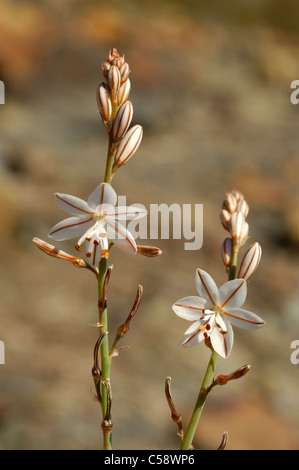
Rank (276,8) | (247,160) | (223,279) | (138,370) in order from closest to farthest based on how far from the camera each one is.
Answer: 1. (138,370)
2. (223,279)
3. (247,160)
4. (276,8)

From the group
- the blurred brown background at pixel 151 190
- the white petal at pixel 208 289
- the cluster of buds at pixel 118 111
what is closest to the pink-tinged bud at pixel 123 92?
the cluster of buds at pixel 118 111

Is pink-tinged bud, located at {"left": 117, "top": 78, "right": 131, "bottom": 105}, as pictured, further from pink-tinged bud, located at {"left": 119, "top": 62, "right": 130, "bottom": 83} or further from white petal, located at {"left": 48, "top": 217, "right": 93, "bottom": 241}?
white petal, located at {"left": 48, "top": 217, "right": 93, "bottom": 241}

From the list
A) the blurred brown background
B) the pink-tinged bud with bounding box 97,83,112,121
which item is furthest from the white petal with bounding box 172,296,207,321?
the blurred brown background

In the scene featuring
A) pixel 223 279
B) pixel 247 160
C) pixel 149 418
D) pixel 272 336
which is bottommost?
pixel 149 418

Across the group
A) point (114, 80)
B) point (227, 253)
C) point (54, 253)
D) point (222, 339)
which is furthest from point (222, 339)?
point (114, 80)

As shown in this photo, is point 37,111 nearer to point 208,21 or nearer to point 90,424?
point 208,21

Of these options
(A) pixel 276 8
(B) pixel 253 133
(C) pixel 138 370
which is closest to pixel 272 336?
(C) pixel 138 370
